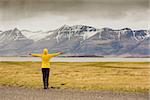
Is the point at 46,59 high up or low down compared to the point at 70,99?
up

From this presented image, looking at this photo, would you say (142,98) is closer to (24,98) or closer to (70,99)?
(70,99)

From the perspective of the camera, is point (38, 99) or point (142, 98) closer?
point (38, 99)

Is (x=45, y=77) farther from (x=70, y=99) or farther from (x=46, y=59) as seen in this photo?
(x=70, y=99)

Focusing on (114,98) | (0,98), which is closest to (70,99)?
(114,98)

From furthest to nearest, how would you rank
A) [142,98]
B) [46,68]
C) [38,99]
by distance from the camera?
[46,68] < [142,98] < [38,99]

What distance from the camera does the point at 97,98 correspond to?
648 inches

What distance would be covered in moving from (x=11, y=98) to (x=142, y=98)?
18.7 ft

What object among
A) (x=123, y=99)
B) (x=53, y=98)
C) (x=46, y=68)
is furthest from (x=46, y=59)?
(x=123, y=99)

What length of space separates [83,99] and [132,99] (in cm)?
213

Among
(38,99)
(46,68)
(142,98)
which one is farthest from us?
(46,68)

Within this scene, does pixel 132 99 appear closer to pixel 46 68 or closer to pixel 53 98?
pixel 53 98

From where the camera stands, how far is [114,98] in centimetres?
1652

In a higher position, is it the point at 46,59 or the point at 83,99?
the point at 46,59

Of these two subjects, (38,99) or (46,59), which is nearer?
(38,99)
